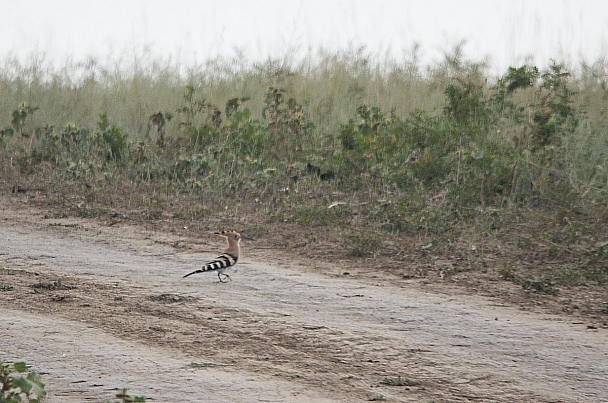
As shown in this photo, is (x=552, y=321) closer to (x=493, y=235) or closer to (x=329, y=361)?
(x=329, y=361)

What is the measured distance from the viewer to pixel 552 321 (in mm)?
5730

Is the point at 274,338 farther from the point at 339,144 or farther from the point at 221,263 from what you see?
the point at 339,144

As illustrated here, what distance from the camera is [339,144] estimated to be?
10.8 meters

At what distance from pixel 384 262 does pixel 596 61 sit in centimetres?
634

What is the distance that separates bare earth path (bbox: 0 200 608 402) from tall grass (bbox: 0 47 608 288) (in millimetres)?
1437

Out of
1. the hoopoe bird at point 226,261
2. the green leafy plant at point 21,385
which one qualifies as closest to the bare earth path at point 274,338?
the hoopoe bird at point 226,261

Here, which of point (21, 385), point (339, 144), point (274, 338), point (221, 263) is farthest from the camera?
A: point (339, 144)

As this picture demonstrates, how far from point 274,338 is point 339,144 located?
5761 millimetres

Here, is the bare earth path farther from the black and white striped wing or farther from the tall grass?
the tall grass

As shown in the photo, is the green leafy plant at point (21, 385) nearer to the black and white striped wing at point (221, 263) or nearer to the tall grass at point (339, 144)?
the black and white striped wing at point (221, 263)

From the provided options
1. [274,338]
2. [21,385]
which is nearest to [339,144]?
[274,338]

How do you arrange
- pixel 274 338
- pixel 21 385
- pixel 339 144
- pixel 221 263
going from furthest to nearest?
pixel 339 144, pixel 221 263, pixel 274 338, pixel 21 385

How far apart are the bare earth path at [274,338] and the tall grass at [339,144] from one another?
144 cm

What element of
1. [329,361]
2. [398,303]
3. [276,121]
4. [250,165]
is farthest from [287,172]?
[329,361]
